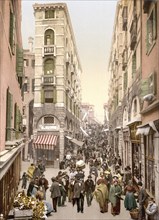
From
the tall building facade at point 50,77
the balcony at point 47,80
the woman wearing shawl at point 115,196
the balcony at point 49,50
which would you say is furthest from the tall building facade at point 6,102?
the balcony at point 49,50

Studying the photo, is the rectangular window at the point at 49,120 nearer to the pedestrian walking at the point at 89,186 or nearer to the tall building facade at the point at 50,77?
the tall building facade at the point at 50,77

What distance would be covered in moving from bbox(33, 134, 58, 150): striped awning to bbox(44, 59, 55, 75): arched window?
21.3 ft

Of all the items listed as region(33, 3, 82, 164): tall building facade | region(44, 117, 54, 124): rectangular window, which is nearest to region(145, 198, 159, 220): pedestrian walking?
region(33, 3, 82, 164): tall building facade

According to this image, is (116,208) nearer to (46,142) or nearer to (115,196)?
(115,196)

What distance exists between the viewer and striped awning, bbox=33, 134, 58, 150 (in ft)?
101

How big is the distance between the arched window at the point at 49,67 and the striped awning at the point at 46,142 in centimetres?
648

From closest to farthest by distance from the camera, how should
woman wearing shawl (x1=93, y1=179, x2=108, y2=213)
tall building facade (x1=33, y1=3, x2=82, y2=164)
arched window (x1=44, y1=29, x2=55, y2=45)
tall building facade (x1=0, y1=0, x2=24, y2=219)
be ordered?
tall building facade (x1=0, y1=0, x2=24, y2=219) → woman wearing shawl (x1=93, y1=179, x2=108, y2=213) → tall building facade (x1=33, y1=3, x2=82, y2=164) → arched window (x1=44, y1=29, x2=55, y2=45)

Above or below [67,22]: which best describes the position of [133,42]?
below

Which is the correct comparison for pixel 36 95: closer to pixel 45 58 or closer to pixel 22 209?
pixel 45 58

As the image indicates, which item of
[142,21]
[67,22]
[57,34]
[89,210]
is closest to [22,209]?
[89,210]

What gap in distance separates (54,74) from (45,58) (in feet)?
6.35

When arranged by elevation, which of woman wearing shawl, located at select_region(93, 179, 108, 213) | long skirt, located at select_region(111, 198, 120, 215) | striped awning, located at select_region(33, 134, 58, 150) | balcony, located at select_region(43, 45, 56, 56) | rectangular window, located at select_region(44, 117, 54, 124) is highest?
balcony, located at select_region(43, 45, 56, 56)

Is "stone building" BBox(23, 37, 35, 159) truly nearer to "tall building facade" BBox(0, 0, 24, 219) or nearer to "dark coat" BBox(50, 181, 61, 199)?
"dark coat" BBox(50, 181, 61, 199)

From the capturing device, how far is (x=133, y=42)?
1709cm
